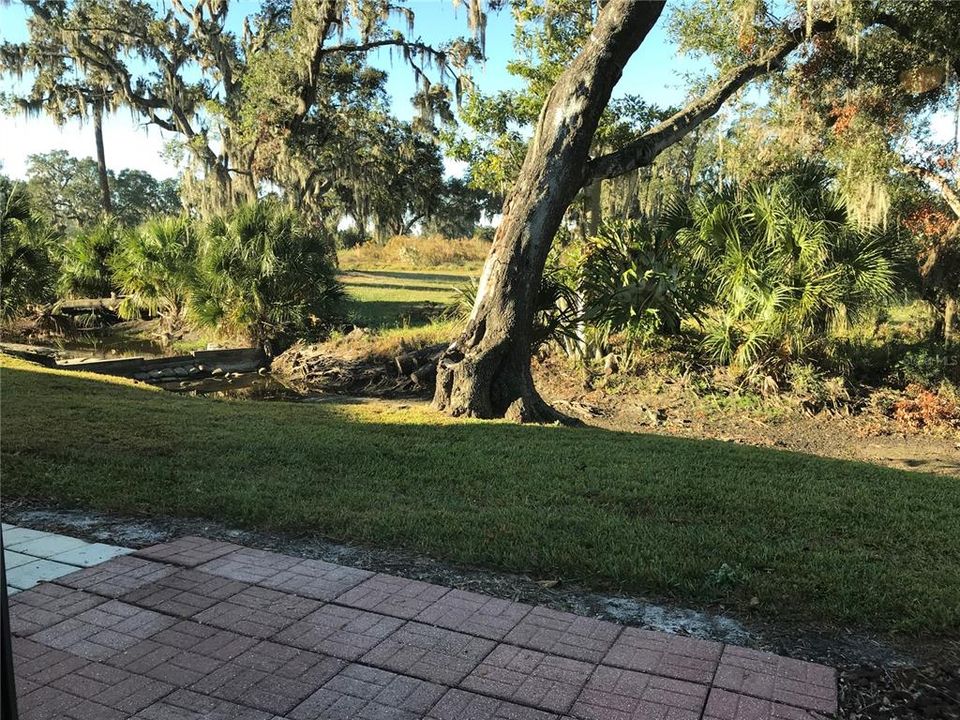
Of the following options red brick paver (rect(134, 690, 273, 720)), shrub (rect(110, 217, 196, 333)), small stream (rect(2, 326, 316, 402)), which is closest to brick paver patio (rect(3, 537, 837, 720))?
red brick paver (rect(134, 690, 273, 720))

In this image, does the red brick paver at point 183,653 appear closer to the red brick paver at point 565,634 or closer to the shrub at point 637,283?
the red brick paver at point 565,634

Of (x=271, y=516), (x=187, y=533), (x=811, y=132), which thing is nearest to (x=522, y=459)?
(x=271, y=516)

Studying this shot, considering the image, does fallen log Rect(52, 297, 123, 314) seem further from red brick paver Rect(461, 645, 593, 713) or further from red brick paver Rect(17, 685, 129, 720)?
red brick paver Rect(461, 645, 593, 713)

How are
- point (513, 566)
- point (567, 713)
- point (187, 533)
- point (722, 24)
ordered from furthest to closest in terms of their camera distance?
point (722, 24), point (187, 533), point (513, 566), point (567, 713)

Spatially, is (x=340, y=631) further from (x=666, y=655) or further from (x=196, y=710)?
(x=666, y=655)

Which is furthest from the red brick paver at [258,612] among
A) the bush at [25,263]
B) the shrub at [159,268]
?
the shrub at [159,268]

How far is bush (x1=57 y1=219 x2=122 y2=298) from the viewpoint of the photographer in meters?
17.2

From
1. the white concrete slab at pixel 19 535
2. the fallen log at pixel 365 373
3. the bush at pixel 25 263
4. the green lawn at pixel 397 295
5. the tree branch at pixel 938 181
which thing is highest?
the tree branch at pixel 938 181

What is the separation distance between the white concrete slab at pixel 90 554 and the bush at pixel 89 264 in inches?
583

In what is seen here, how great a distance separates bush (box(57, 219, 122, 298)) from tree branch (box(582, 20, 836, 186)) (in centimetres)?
1300

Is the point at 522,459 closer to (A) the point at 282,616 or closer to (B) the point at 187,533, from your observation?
(B) the point at 187,533

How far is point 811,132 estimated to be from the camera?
1167 centimetres

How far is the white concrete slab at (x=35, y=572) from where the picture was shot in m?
3.46

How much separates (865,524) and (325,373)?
911 centimetres
